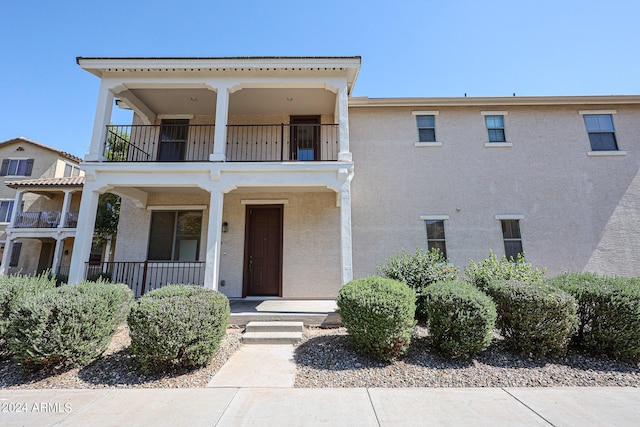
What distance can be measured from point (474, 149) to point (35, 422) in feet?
36.6

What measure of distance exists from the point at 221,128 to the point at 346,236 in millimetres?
4307

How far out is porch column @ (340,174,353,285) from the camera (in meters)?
6.52

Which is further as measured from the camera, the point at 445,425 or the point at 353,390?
the point at 353,390

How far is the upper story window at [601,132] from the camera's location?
930 cm

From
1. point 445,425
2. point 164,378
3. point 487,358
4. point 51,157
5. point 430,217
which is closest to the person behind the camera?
point 445,425

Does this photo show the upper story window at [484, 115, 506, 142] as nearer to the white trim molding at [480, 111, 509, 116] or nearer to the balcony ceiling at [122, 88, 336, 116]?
the white trim molding at [480, 111, 509, 116]

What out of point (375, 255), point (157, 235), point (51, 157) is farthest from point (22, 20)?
point (51, 157)

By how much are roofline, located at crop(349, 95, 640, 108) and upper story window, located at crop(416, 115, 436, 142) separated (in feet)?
1.36

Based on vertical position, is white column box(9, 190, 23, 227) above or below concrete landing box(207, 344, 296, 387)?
above

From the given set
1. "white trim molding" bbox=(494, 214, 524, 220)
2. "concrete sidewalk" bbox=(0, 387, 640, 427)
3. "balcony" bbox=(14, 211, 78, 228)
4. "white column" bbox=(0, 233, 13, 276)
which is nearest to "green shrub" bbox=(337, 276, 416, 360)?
"concrete sidewalk" bbox=(0, 387, 640, 427)

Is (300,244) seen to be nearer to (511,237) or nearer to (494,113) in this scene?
(511,237)

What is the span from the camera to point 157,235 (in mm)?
9016

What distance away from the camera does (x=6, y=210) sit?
60.6 feet

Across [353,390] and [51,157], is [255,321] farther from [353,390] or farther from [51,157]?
[51,157]
